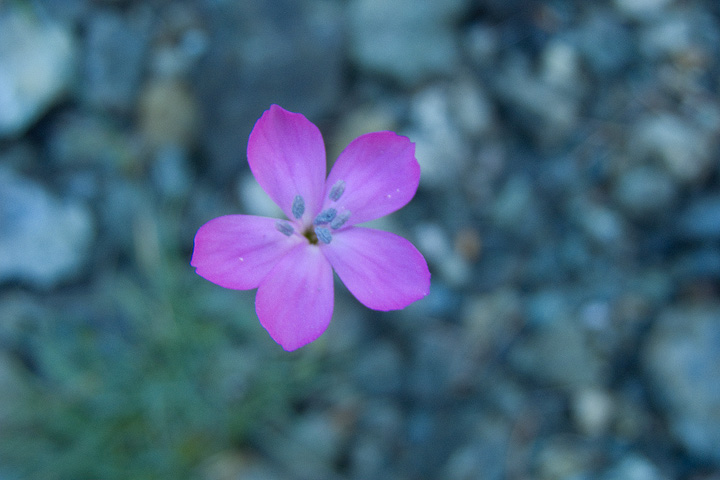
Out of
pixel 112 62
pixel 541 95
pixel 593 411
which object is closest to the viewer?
pixel 593 411

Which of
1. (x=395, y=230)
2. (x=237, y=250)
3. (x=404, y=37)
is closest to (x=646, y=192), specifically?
(x=395, y=230)

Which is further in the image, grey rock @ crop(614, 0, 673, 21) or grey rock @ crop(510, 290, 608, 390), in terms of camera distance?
grey rock @ crop(614, 0, 673, 21)

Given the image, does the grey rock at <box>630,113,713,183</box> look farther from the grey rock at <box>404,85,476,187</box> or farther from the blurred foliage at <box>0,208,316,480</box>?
the blurred foliage at <box>0,208,316,480</box>

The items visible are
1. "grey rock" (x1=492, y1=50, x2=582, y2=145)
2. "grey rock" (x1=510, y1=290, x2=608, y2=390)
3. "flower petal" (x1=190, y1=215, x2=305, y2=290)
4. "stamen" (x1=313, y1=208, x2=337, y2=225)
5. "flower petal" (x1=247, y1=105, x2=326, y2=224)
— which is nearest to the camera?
"flower petal" (x1=190, y1=215, x2=305, y2=290)

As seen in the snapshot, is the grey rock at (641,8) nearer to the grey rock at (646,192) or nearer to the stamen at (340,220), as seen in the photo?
the grey rock at (646,192)

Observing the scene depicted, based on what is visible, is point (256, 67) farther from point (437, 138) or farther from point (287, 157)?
point (287, 157)

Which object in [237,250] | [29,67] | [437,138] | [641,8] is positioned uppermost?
[641,8]

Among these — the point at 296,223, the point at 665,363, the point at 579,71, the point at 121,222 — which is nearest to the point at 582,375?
the point at 665,363

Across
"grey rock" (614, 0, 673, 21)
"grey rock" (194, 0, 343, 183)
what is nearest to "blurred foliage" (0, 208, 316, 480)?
"grey rock" (194, 0, 343, 183)
